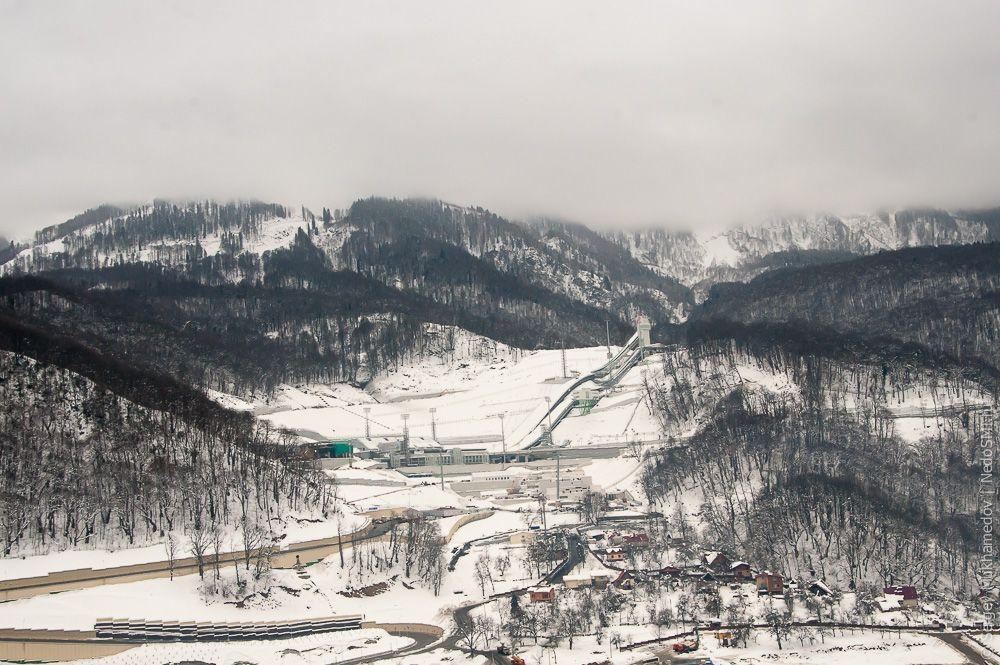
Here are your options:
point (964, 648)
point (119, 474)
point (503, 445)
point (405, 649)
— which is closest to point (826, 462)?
point (964, 648)

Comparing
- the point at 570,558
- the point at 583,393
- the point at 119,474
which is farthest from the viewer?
the point at 583,393

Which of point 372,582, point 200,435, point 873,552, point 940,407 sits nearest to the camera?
point 372,582

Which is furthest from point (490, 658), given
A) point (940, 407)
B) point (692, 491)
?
point (940, 407)

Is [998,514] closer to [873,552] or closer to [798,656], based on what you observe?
[873,552]

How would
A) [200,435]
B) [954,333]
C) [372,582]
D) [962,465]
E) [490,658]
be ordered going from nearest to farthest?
1. [490,658]
2. [372,582]
3. [200,435]
4. [962,465]
5. [954,333]

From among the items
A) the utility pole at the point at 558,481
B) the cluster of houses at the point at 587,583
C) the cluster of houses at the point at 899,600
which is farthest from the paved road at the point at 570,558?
the cluster of houses at the point at 899,600

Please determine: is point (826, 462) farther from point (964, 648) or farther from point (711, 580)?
point (964, 648)

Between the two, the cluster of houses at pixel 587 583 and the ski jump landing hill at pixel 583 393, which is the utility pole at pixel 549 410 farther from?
the cluster of houses at pixel 587 583

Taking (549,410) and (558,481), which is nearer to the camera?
(558,481)
